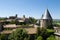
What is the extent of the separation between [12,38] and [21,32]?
6.48 feet

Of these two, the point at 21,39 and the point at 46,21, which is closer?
the point at 21,39

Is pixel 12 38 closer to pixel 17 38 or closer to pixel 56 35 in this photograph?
pixel 17 38

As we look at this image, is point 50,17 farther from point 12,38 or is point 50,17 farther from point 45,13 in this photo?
point 12,38

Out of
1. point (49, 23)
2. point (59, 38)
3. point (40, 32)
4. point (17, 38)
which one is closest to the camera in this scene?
point (17, 38)

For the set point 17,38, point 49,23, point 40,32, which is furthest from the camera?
point 49,23

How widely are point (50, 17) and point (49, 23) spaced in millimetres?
2389

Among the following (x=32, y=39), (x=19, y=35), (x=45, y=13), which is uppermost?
(x=45, y=13)

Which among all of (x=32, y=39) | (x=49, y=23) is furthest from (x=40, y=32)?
(x=49, y=23)

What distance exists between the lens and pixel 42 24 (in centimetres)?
4459

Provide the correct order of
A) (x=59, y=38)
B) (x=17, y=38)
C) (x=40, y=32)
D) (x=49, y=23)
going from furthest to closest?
(x=49, y=23) < (x=40, y=32) < (x=59, y=38) < (x=17, y=38)

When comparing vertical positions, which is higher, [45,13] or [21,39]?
[45,13]

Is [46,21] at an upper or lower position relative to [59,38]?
upper

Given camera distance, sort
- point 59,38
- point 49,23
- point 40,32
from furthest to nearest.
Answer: point 49,23, point 40,32, point 59,38

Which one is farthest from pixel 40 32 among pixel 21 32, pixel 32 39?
pixel 21 32
